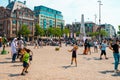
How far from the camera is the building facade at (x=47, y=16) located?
111562mm

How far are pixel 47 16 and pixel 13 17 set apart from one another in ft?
94.7

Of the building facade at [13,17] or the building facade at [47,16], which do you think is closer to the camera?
the building facade at [13,17]

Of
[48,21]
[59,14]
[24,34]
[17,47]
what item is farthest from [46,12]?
[17,47]

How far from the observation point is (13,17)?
9131 centimetres

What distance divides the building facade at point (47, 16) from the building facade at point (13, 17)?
1258 cm

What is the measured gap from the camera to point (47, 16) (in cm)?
11744

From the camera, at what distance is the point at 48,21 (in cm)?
11775

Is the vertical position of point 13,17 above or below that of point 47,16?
below

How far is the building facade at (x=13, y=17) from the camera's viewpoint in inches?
3519

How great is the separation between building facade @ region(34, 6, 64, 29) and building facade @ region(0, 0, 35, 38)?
41.3ft

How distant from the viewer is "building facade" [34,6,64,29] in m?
112

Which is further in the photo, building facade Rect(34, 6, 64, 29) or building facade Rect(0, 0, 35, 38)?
building facade Rect(34, 6, 64, 29)

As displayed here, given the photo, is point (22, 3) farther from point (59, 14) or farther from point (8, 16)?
point (59, 14)

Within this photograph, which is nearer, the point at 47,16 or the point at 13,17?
the point at 13,17
